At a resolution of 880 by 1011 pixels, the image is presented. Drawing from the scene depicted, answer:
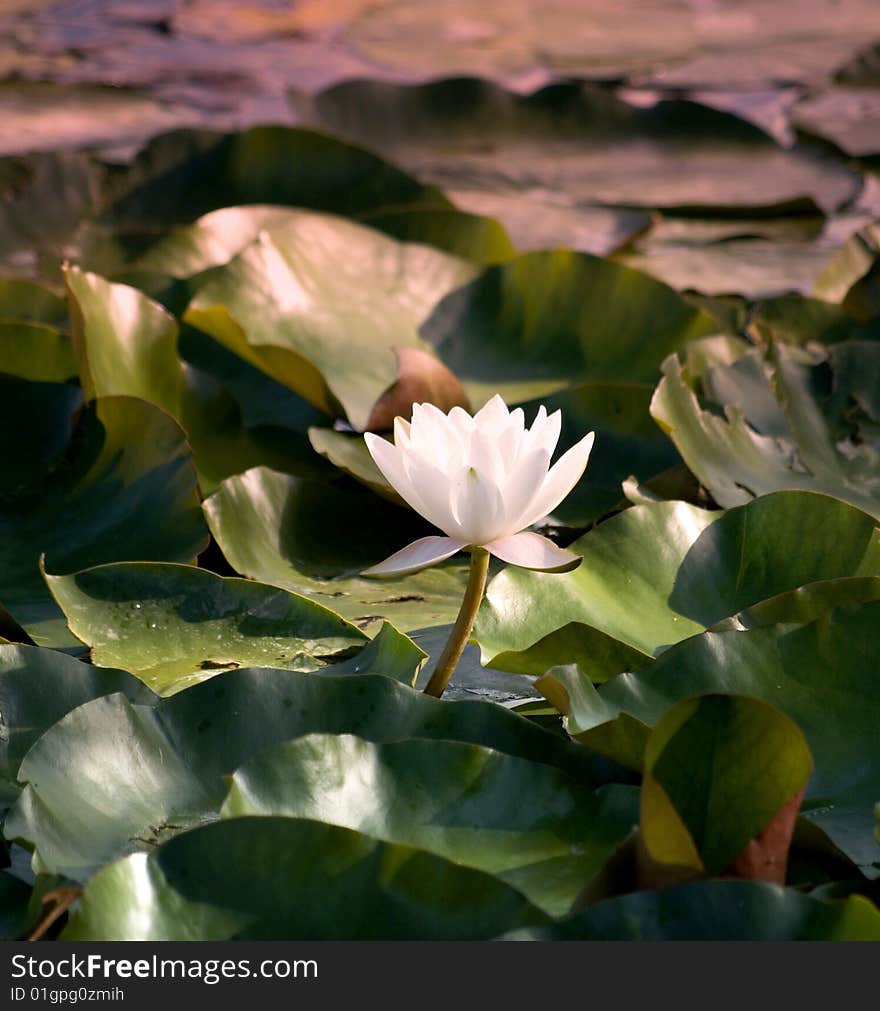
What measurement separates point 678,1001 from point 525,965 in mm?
91

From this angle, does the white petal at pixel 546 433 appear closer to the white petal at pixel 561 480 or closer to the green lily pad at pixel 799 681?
the white petal at pixel 561 480

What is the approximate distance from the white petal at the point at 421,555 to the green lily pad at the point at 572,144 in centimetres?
180

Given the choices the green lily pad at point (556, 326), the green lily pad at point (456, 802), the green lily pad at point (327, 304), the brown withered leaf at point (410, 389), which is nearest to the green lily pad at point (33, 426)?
the green lily pad at point (327, 304)

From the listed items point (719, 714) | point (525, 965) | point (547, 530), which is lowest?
point (547, 530)

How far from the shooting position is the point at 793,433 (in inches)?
63.3

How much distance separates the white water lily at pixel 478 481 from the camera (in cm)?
105

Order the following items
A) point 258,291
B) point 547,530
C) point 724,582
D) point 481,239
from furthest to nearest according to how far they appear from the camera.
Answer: point 481,239 < point 258,291 < point 547,530 < point 724,582

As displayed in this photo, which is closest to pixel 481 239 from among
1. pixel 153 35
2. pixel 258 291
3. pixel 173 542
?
pixel 258 291

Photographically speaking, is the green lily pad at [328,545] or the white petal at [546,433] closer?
the white petal at [546,433]

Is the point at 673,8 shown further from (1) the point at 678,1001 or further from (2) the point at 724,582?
(1) the point at 678,1001

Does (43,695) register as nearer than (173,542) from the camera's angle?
Yes

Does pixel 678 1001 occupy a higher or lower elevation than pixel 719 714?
lower

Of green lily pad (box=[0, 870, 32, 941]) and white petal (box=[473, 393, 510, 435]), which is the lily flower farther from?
green lily pad (box=[0, 870, 32, 941])

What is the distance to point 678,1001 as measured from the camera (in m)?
0.79
